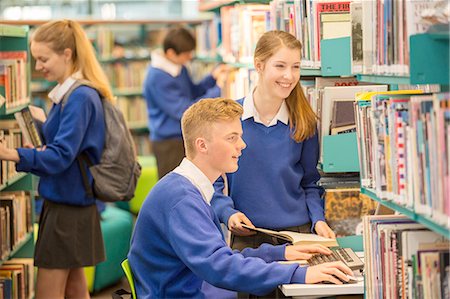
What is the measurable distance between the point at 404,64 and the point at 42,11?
11043mm

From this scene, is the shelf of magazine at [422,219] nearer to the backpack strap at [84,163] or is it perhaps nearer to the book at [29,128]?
the backpack strap at [84,163]

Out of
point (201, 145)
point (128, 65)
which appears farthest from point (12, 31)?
point (128, 65)

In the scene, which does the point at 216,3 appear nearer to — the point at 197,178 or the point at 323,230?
the point at 323,230

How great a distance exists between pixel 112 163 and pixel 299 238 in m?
1.30

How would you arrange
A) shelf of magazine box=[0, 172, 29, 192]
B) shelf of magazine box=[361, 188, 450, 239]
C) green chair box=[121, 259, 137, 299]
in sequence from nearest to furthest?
shelf of magazine box=[361, 188, 450, 239]
green chair box=[121, 259, 137, 299]
shelf of magazine box=[0, 172, 29, 192]

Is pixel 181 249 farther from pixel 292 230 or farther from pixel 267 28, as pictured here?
pixel 267 28

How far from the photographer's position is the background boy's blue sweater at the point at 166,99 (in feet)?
24.0

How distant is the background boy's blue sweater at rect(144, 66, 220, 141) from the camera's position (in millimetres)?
7316

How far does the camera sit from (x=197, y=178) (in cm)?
306

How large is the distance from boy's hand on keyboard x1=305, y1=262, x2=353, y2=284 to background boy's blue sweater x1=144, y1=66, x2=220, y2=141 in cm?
433

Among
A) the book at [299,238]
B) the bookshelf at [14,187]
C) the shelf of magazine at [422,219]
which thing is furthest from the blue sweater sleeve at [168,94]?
the shelf of magazine at [422,219]

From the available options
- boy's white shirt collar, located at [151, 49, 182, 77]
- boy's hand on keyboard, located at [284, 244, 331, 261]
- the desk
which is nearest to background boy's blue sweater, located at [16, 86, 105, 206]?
boy's hand on keyboard, located at [284, 244, 331, 261]

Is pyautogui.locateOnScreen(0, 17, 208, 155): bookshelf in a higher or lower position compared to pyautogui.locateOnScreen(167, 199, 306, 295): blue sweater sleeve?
higher

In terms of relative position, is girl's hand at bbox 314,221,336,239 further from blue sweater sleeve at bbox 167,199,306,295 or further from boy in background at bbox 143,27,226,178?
boy in background at bbox 143,27,226,178
